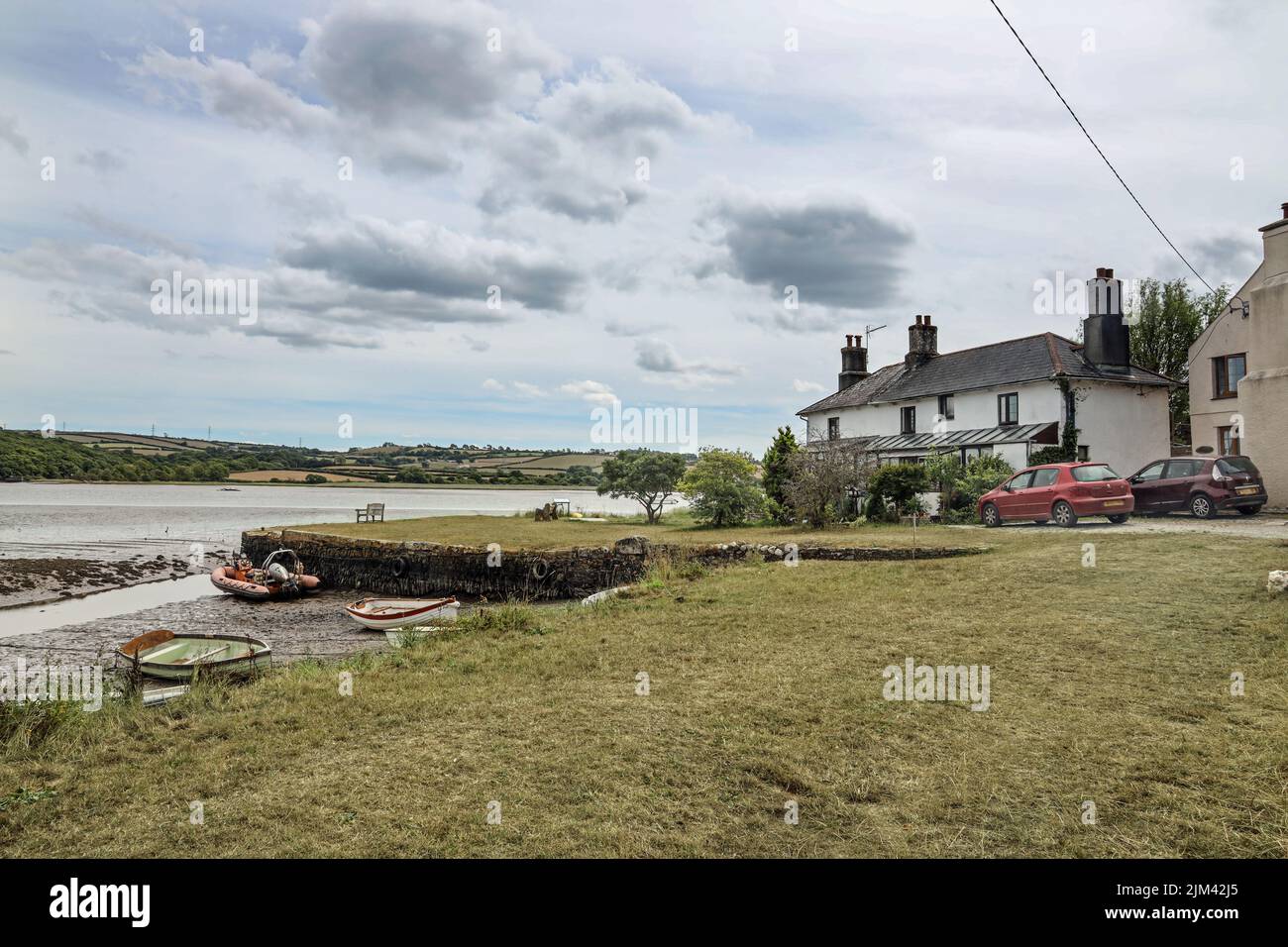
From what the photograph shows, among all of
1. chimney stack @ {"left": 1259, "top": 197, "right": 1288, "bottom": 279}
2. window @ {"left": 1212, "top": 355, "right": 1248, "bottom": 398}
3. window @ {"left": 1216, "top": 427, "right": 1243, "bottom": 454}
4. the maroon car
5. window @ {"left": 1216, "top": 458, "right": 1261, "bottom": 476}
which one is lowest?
the maroon car

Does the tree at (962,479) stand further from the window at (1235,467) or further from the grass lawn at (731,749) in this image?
the grass lawn at (731,749)

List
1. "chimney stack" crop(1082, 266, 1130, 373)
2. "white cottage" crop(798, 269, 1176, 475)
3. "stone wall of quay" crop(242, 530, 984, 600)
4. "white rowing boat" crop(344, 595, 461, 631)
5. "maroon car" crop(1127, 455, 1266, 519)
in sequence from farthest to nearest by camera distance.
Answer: "chimney stack" crop(1082, 266, 1130, 373), "white cottage" crop(798, 269, 1176, 475), "stone wall of quay" crop(242, 530, 984, 600), "white rowing boat" crop(344, 595, 461, 631), "maroon car" crop(1127, 455, 1266, 519)

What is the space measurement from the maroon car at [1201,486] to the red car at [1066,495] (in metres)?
1.82

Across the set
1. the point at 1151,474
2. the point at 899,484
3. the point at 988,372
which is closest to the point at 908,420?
the point at 988,372

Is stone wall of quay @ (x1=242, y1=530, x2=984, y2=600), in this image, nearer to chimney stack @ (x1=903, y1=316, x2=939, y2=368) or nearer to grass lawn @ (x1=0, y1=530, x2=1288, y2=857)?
grass lawn @ (x1=0, y1=530, x2=1288, y2=857)

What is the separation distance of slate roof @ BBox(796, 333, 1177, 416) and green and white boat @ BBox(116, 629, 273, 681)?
30292 millimetres

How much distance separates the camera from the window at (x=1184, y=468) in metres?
21.0

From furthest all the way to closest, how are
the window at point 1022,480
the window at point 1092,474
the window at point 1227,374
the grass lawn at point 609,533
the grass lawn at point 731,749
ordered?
the window at point 1227,374 → the window at point 1022,480 → the grass lawn at point 609,533 → the window at point 1092,474 → the grass lawn at point 731,749

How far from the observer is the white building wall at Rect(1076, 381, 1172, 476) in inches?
1227

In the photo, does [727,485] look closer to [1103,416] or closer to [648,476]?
[648,476]

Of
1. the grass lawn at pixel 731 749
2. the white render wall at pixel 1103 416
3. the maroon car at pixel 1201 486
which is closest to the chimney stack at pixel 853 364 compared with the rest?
the white render wall at pixel 1103 416

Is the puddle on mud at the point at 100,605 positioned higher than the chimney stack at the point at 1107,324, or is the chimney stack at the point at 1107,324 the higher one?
the chimney stack at the point at 1107,324

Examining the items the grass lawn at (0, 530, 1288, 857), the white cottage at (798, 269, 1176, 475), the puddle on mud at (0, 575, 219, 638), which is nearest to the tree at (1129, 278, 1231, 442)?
the white cottage at (798, 269, 1176, 475)
